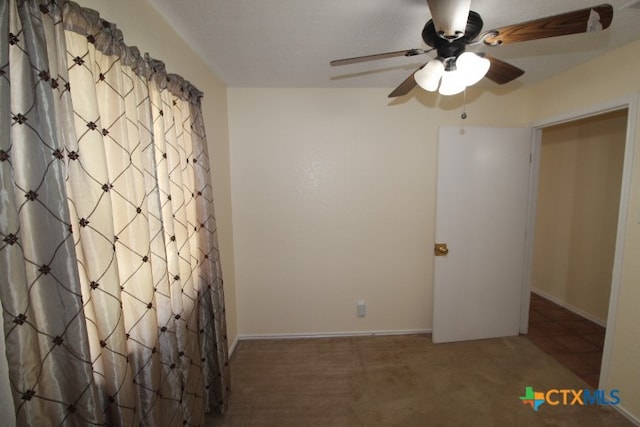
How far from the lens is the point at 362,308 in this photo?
2.41m

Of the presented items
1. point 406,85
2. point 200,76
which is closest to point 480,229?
point 406,85

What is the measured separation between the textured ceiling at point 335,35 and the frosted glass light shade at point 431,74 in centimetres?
31

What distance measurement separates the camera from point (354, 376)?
191cm

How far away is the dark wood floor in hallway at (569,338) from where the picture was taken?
6.54ft

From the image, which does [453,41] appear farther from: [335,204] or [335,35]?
[335,204]

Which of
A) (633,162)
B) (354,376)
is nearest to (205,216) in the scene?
(354,376)

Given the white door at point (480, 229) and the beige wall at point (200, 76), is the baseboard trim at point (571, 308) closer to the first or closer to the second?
the white door at point (480, 229)

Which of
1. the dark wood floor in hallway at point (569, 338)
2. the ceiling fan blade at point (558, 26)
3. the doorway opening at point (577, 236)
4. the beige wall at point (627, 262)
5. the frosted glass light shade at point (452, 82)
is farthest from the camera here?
the doorway opening at point (577, 236)

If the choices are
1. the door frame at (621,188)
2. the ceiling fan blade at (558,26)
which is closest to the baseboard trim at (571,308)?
the door frame at (621,188)

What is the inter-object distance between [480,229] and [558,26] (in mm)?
1709

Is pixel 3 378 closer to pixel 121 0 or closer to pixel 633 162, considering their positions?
pixel 121 0

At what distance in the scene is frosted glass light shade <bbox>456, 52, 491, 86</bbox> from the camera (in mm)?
1022

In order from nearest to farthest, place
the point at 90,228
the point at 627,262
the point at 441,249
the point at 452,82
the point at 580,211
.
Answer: the point at 90,228 < the point at 452,82 < the point at 627,262 < the point at 441,249 < the point at 580,211

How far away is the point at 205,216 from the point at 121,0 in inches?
41.1
